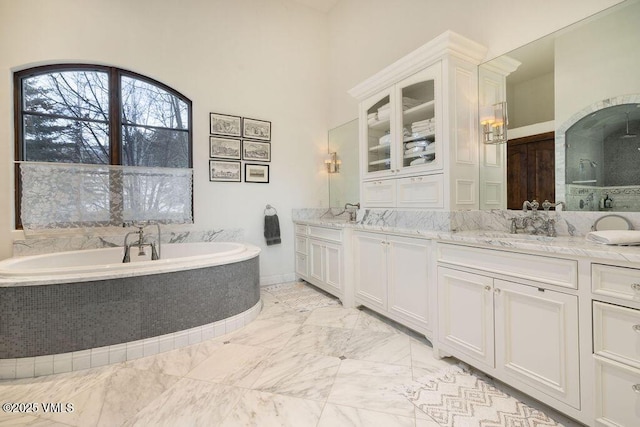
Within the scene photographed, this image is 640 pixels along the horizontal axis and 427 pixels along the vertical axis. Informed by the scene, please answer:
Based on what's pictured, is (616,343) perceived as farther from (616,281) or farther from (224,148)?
(224,148)

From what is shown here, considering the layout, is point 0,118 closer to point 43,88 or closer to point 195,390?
point 43,88

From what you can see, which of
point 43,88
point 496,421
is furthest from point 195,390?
point 43,88

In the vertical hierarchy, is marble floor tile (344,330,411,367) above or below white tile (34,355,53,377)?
below

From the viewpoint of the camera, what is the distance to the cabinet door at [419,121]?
214 centimetres

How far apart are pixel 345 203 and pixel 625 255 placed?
278cm

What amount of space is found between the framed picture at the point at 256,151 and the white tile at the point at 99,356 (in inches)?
93.1

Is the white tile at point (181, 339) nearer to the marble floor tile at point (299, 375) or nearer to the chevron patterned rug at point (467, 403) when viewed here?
the marble floor tile at point (299, 375)

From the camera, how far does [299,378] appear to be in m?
1.71

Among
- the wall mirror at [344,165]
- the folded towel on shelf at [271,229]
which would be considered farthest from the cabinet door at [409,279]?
the folded towel on shelf at [271,229]

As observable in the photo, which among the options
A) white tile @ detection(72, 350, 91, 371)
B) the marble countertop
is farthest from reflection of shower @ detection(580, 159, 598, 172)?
white tile @ detection(72, 350, 91, 371)

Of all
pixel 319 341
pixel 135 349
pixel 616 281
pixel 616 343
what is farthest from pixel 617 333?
pixel 135 349

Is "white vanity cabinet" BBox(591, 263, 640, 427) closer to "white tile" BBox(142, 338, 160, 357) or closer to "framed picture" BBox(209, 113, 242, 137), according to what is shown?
"white tile" BBox(142, 338, 160, 357)

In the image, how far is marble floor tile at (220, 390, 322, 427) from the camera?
1.35m

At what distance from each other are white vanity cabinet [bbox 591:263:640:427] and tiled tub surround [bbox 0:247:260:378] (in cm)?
227
